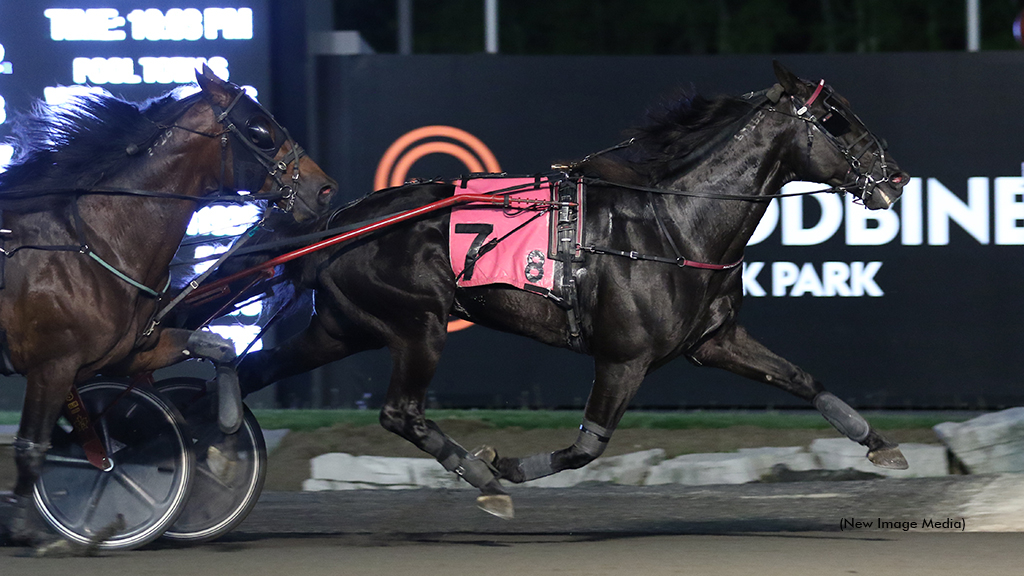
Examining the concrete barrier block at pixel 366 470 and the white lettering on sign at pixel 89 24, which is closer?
the concrete barrier block at pixel 366 470

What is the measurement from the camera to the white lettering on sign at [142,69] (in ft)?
29.0

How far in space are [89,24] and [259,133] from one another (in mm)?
3959

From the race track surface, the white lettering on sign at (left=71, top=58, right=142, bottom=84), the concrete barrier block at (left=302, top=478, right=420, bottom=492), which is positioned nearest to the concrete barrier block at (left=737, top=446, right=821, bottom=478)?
the race track surface

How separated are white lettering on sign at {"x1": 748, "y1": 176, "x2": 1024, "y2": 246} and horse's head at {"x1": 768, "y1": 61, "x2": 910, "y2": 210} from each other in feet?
11.2

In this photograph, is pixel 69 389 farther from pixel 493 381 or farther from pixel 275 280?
pixel 493 381

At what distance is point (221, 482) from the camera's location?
5.79 meters

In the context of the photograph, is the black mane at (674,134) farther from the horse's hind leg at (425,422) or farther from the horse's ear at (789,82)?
the horse's hind leg at (425,422)

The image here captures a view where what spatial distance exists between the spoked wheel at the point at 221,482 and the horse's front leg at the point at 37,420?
63cm

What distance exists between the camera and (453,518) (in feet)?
20.9

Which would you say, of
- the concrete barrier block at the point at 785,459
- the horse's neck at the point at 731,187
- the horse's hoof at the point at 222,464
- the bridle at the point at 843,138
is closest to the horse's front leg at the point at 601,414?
the horse's neck at the point at 731,187

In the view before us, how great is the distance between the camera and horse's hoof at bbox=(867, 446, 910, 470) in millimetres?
5758

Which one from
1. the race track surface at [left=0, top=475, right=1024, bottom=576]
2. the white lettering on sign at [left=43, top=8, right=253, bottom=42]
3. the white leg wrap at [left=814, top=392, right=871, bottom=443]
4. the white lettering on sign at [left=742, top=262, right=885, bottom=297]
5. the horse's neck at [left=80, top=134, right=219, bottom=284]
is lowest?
the race track surface at [left=0, top=475, right=1024, bottom=576]

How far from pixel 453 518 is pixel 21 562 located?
2.08m

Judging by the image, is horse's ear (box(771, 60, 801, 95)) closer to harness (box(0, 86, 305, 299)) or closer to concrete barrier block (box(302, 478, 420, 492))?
harness (box(0, 86, 305, 299))
